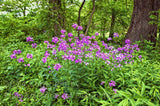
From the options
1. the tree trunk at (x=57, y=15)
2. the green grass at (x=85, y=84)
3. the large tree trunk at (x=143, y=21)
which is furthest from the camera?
the tree trunk at (x=57, y=15)

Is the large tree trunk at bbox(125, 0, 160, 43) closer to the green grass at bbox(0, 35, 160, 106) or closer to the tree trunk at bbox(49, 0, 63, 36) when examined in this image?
the green grass at bbox(0, 35, 160, 106)

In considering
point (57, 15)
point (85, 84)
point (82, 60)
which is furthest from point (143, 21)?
point (57, 15)

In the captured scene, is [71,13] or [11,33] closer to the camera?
[11,33]

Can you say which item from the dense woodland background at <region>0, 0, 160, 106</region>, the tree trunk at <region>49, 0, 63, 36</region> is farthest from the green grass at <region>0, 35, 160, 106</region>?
the tree trunk at <region>49, 0, 63, 36</region>

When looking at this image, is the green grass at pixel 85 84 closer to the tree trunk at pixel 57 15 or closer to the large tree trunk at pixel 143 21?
the large tree trunk at pixel 143 21

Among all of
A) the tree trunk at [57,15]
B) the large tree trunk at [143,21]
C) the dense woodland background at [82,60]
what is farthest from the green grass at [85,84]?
the tree trunk at [57,15]

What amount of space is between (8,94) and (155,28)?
4.64 metres

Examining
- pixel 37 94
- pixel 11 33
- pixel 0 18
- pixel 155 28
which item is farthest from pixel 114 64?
pixel 0 18

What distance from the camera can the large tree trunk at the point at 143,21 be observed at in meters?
3.75

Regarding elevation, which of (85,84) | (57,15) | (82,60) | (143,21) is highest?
(57,15)

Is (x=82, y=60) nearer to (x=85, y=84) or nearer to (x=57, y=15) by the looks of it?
(x=85, y=84)

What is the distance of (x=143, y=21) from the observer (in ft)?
12.6

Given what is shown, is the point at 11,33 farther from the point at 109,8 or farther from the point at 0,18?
the point at 109,8

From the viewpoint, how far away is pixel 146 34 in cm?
386
